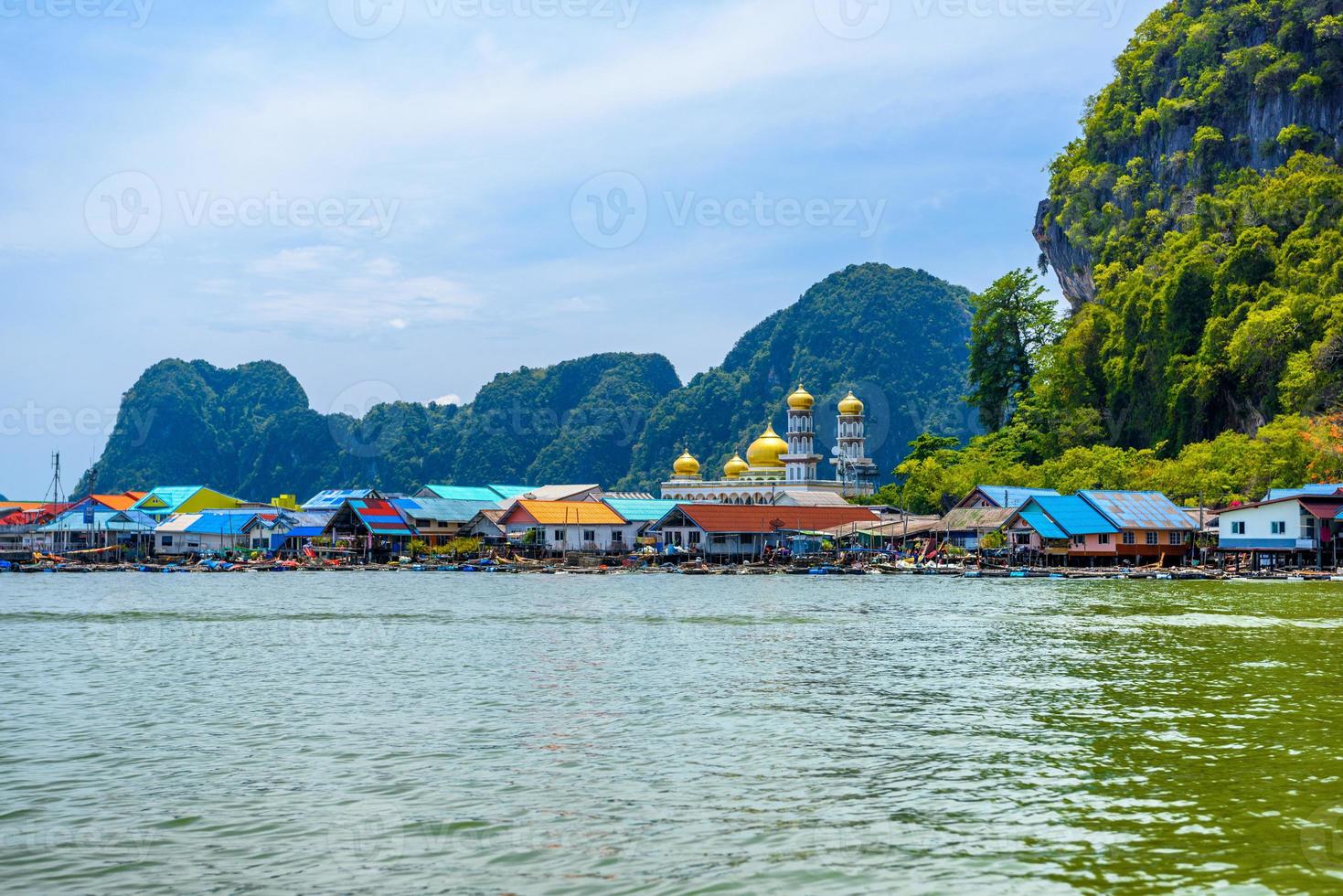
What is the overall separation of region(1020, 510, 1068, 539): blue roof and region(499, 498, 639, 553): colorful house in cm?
3243

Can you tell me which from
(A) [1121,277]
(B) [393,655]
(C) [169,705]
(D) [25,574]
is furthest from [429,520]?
(C) [169,705]

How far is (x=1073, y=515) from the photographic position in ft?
234

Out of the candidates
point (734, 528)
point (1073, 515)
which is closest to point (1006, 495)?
point (1073, 515)

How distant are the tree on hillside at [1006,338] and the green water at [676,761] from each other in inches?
2699

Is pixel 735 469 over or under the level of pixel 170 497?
over

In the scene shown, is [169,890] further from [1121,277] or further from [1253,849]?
[1121,277]

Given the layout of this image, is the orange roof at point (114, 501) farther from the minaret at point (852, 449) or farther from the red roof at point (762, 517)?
the minaret at point (852, 449)

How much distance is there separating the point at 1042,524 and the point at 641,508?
34.9 m

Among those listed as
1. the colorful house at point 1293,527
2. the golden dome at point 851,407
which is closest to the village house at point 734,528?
the colorful house at point 1293,527

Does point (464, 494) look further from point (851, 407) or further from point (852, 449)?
point (851, 407)

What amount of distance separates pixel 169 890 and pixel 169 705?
11956mm

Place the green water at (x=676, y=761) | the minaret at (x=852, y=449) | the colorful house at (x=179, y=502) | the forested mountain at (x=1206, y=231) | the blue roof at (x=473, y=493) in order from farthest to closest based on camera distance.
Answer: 1. the minaret at (x=852, y=449)
2. the blue roof at (x=473, y=493)
3. the colorful house at (x=179, y=502)
4. the forested mountain at (x=1206, y=231)
5. the green water at (x=676, y=761)

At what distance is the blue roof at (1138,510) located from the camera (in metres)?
70.1

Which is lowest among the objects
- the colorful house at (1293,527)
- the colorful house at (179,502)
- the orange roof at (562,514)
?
the colorful house at (1293,527)
